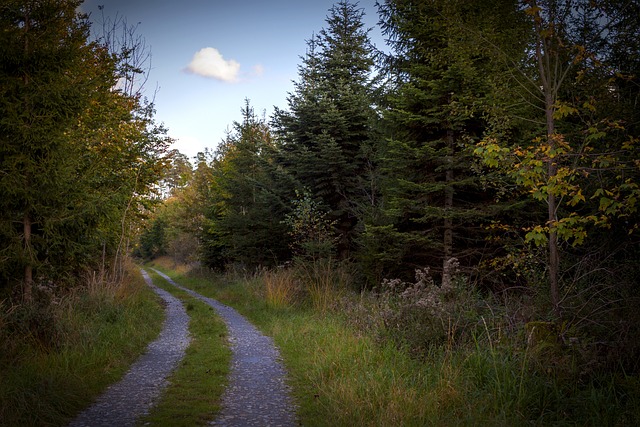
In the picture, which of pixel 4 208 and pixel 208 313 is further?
pixel 208 313

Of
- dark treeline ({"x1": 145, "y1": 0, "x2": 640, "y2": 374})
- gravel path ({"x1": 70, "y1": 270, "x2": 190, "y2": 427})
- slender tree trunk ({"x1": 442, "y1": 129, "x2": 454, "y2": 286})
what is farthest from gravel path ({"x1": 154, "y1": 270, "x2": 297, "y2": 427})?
slender tree trunk ({"x1": 442, "y1": 129, "x2": 454, "y2": 286})

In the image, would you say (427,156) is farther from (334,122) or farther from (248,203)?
(248,203)

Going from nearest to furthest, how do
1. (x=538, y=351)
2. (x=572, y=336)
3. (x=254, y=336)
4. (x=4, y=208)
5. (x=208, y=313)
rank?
(x=538, y=351) → (x=572, y=336) → (x=4, y=208) → (x=254, y=336) → (x=208, y=313)

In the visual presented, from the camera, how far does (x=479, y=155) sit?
617 centimetres

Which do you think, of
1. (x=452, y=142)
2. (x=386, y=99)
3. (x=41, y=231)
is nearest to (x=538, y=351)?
(x=452, y=142)

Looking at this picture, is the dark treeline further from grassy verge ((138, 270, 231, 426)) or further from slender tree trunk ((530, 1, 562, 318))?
grassy verge ((138, 270, 231, 426))

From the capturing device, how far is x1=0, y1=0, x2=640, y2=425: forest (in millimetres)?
5535

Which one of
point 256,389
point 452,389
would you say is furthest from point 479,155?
point 256,389

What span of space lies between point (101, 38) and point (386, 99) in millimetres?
14124

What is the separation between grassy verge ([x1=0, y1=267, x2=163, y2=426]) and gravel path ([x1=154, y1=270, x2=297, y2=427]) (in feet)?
6.30

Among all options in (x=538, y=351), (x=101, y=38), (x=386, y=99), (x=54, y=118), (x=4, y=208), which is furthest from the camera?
(x=101, y=38)

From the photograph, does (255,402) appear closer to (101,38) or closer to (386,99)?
(386,99)

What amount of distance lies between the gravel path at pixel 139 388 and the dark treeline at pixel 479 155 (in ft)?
18.2

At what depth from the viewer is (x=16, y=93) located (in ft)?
25.0
